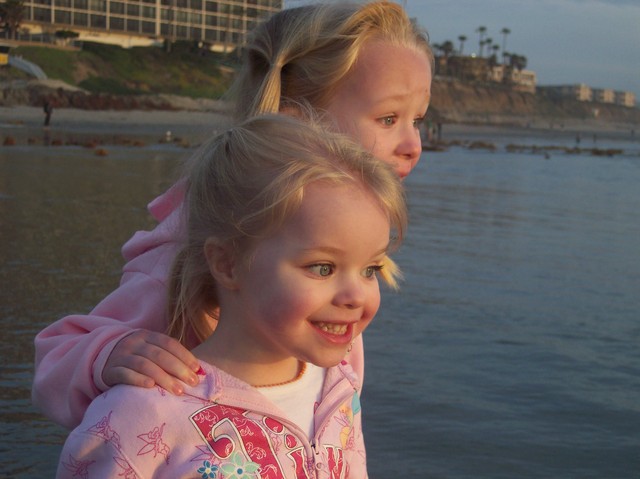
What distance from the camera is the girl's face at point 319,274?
5.73ft

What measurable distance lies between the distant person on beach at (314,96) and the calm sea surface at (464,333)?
1.13ft

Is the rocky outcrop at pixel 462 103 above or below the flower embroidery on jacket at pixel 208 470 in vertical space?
below

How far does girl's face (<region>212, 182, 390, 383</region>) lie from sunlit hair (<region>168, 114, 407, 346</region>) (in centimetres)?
3

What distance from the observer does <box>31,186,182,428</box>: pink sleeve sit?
1.91 metres

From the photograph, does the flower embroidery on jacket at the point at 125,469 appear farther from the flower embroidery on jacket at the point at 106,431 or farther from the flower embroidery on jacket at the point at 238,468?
the flower embroidery on jacket at the point at 238,468

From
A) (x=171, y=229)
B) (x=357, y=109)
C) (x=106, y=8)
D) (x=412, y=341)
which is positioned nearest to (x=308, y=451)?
(x=171, y=229)

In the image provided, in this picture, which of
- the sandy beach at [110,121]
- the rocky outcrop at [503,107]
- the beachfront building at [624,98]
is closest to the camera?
the sandy beach at [110,121]

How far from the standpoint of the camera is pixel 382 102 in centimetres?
237

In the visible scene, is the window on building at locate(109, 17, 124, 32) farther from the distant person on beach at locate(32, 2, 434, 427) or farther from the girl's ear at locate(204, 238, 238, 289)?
the girl's ear at locate(204, 238, 238, 289)

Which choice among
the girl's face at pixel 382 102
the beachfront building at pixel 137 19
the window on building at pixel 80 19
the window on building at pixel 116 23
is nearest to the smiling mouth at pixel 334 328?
the girl's face at pixel 382 102

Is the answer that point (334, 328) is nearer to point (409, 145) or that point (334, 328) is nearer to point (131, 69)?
point (409, 145)

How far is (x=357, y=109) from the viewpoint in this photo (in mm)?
2363

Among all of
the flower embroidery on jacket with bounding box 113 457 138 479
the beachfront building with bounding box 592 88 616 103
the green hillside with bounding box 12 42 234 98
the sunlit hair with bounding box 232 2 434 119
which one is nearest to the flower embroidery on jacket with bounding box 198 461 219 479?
the flower embroidery on jacket with bounding box 113 457 138 479

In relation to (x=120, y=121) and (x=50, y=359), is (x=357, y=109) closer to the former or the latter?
(x=50, y=359)
